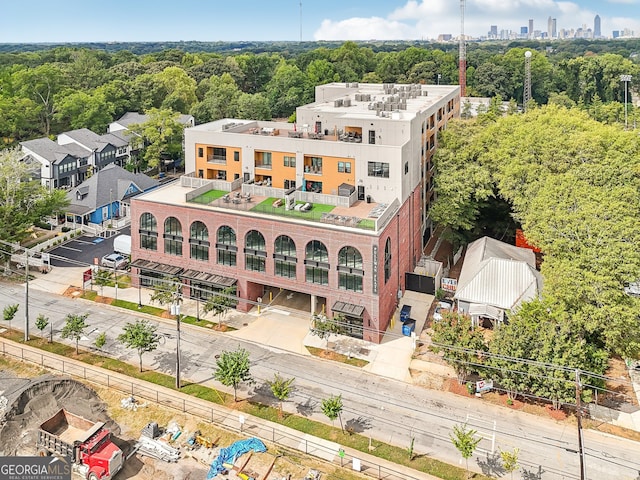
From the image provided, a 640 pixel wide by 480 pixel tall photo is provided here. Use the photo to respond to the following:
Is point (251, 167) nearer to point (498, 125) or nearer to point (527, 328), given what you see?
point (498, 125)

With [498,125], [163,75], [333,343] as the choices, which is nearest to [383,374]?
[333,343]

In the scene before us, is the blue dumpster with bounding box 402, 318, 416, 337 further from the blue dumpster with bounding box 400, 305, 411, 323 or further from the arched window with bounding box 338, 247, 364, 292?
the arched window with bounding box 338, 247, 364, 292

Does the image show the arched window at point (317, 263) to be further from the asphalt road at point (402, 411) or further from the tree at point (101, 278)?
the tree at point (101, 278)

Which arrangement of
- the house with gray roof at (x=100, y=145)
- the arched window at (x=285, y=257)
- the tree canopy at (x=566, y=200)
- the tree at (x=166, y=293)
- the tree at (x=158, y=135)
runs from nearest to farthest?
the tree canopy at (x=566, y=200) → the tree at (x=166, y=293) → the arched window at (x=285, y=257) → the house with gray roof at (x=100, y=145) → the tree at (x=158, y=135)

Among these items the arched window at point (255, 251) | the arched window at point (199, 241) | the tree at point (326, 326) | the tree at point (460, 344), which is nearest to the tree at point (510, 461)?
the tree at point (460, 344)

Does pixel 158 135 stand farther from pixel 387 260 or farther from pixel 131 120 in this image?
pixel 387 260

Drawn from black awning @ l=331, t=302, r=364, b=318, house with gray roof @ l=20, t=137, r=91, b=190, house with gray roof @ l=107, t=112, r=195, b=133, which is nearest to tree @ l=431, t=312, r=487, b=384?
black awning @ l=331, t=302, r=364, b=318
